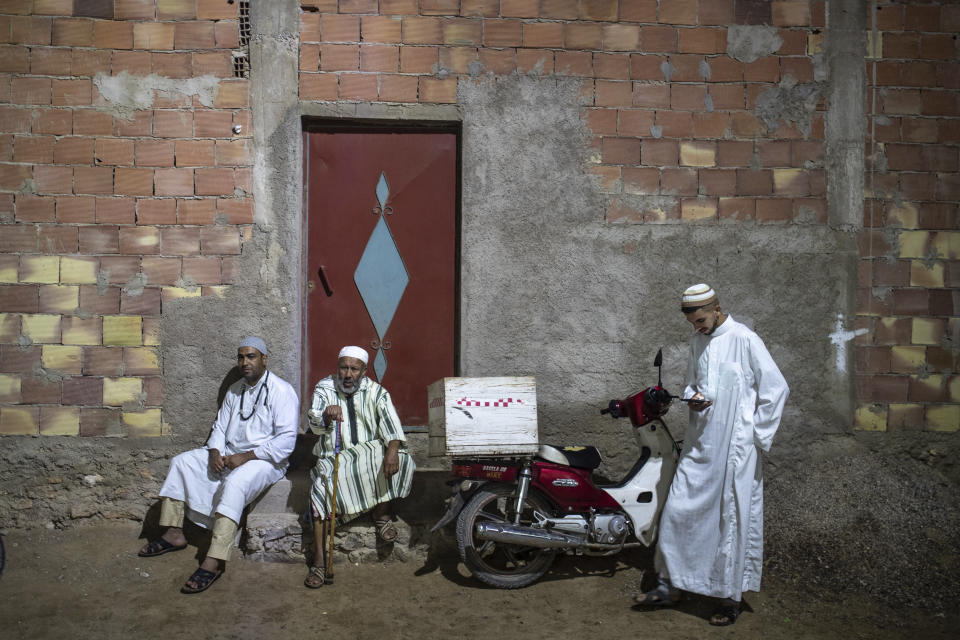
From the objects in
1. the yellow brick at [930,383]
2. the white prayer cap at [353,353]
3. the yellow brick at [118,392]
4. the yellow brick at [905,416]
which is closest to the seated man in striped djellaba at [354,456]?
the white prayer cap at [353,353]

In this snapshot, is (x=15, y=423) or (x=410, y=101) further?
(x=410, y=101)

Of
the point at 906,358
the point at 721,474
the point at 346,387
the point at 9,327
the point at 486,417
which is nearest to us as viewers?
the point at 721,474

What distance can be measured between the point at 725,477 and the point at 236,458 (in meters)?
2.87

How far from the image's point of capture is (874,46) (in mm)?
5266

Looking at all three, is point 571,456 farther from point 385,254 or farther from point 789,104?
point 789,104

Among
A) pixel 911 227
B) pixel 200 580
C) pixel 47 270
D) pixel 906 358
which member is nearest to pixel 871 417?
pixel 906 358

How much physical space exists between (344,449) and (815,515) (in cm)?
302

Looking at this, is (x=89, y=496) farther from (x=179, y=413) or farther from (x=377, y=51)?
(x=377, y=51)

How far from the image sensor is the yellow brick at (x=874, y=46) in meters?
5.26

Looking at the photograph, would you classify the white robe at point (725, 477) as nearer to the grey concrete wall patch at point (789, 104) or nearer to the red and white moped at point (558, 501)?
the red and white moped at point (558, 501)

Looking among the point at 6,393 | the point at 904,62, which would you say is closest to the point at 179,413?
the point at 6,393

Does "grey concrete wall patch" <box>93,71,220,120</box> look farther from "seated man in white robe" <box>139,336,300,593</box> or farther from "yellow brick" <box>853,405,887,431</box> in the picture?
"yellow brick" <box>853,405,887,431</box>

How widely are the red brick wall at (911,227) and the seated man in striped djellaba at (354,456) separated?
3.25 m

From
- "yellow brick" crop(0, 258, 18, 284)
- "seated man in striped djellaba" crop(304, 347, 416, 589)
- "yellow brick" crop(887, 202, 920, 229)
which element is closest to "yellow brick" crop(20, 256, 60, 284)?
"yellow brick" crop(0, 258, 18, 284)
